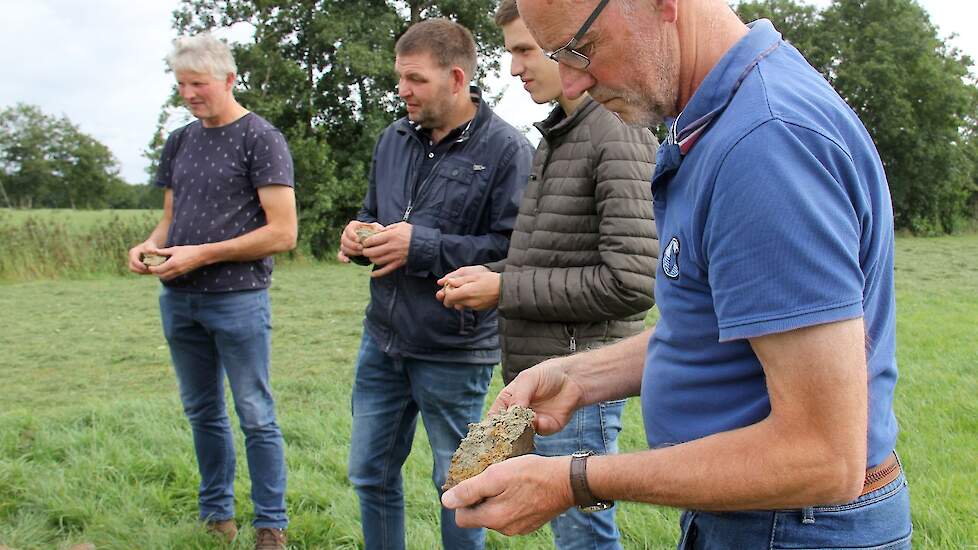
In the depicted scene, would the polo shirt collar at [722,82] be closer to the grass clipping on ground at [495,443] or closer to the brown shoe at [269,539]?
the grass clipping on ground at [495,443]

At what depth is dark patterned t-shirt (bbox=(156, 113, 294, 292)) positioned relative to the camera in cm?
420

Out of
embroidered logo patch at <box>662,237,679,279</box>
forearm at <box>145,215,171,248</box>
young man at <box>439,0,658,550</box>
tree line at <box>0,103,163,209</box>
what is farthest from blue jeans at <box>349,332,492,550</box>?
tree line at <box>0,103,163,209</box>

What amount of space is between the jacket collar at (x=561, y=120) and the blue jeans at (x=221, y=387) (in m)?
1.86

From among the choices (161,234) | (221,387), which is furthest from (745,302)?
(161,234)

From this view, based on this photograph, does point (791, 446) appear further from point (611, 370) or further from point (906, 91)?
point (906, 91)

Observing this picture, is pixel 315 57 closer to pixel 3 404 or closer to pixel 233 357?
pixel 3 404

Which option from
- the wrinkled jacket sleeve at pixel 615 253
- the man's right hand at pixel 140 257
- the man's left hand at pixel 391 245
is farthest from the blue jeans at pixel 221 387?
the wrinkled jacket sleeve at pixel 615 253

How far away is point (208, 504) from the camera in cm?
442

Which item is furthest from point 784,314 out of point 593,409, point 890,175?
point 890,175

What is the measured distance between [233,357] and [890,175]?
37.8 meters

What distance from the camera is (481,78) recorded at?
27.6 m

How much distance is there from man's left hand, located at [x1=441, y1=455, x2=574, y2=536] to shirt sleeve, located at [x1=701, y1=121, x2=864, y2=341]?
0.49 meters

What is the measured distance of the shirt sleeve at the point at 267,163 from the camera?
4.23 m

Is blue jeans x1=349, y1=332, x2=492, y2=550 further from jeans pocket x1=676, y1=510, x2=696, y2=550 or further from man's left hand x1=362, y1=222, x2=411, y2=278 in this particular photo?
jeans pocket x1=676, y1=510, x2=696, y2=550
